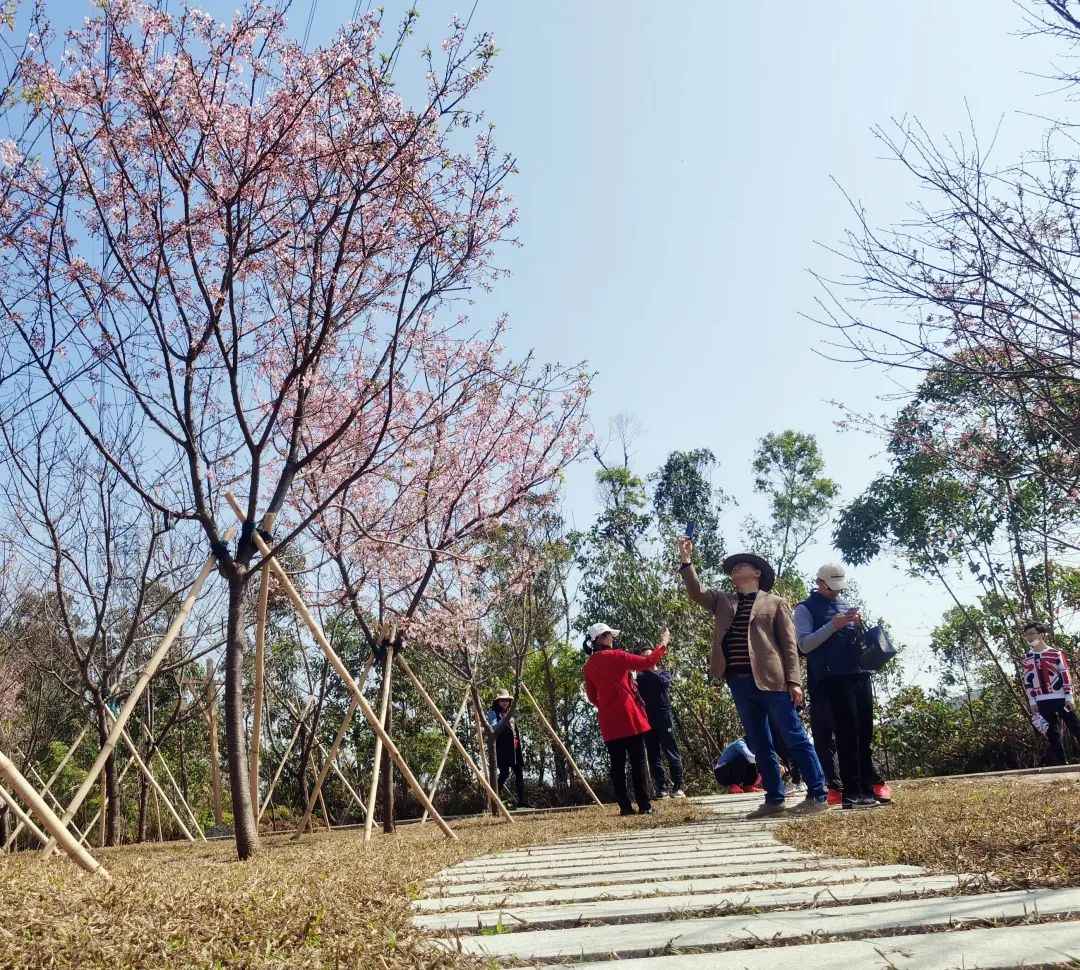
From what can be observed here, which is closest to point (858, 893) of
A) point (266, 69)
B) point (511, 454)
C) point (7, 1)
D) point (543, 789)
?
point (266, 69)

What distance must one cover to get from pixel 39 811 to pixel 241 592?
252 centimetres

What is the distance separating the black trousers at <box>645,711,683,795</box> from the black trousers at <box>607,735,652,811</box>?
3.17m

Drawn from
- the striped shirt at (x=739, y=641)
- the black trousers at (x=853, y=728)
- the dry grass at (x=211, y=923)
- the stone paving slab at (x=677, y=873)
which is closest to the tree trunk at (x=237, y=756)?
the dry grass at (x=211, y=923)

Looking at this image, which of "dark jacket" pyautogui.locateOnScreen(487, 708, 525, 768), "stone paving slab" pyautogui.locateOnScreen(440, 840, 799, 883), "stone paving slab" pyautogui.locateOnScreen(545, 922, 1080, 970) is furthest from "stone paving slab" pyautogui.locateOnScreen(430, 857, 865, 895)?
"dark jacket" pyautogui.locateOnScreen(487, 708, 525, 768)

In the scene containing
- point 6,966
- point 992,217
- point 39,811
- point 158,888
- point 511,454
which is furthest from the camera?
point 511,454

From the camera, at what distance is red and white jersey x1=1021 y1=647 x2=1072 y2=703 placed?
10195mm

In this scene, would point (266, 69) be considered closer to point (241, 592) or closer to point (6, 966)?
point (241, 592)

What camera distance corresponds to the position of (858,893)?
245 centimetres

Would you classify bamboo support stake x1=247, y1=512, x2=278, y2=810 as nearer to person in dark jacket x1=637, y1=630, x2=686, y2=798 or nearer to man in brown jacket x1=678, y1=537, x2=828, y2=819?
man in brown jacket x1=678, y1=537, x2=828, y2=819

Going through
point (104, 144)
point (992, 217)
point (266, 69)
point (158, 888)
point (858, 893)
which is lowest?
point (858, 893)

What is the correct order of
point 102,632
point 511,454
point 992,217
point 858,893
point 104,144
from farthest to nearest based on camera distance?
point 102,632
point 511,454
point 104,144
point 992,217
point 858,893

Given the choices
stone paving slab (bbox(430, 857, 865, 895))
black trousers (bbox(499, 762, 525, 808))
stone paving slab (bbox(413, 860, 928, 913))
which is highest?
stone paving slab (bbox(413, 860, 928, 913))

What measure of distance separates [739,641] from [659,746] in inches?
198

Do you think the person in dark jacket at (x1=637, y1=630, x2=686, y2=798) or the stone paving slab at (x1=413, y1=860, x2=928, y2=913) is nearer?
the stone paving slab at (x1=413, y1=860, x2=928, y2=913)
